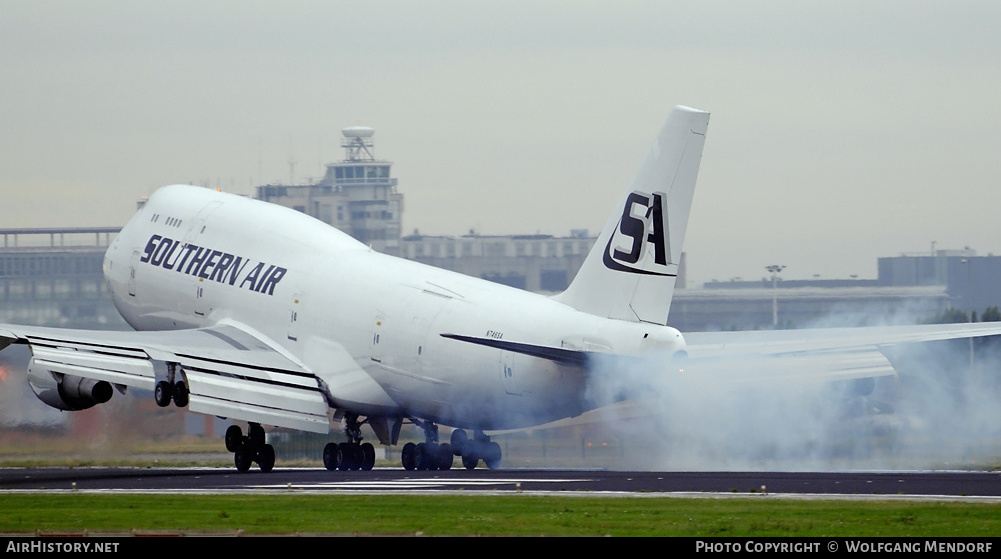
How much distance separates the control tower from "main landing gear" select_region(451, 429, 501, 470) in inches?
4545

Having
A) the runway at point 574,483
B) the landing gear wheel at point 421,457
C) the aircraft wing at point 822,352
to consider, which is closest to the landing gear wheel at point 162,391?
the runway at point 574,483

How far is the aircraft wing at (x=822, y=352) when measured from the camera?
41969mm

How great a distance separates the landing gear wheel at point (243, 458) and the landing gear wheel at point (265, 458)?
0.95ft

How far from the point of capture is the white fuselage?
43.1 meters

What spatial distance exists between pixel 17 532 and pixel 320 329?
25028 mm

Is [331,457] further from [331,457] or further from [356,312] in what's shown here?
[356,312]

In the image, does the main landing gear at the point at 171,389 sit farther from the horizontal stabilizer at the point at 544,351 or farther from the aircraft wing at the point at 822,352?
the aircraft wing at the point at 822,352

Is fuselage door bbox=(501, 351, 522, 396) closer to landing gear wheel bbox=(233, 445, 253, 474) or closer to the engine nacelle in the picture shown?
landing gear wheel bbox=(233, 445, 253, 474)

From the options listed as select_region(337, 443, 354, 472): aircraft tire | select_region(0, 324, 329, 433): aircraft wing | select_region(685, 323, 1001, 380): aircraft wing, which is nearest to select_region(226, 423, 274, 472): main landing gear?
select_region(0, 324, 329, 433): aircraft wing

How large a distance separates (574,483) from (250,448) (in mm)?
15079

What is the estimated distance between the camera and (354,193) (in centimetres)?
17300

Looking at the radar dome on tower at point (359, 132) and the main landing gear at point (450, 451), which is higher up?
the radar dome on tower at point (359, 132)

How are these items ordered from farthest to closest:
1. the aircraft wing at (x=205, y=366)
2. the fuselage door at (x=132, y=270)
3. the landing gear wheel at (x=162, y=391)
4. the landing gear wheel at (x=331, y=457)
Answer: the fuselage door at (x=132, y=270) → the landing gear wheel at (x=331, y=457) → the landing gear wheel at (x=162, y=391) → the aircraft wing at (x=205, y=366)
